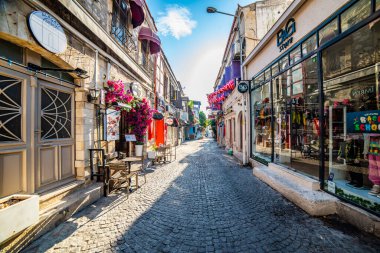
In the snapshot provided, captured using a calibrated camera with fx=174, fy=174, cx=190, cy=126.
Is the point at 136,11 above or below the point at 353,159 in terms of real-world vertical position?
above

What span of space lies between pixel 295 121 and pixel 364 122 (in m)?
3.82

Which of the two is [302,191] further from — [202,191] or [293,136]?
[293,136]

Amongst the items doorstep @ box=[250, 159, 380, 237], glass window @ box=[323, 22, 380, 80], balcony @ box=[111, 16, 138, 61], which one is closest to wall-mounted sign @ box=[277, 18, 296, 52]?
glass window @ box=[323, 22, 380, 80]

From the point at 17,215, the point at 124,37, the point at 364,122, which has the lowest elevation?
the point at 17,215

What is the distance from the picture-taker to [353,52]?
4668mm

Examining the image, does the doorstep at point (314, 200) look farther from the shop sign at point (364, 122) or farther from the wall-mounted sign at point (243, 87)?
the wall-mounted sign at point (243, 87)

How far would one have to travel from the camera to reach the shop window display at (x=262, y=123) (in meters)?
7.55

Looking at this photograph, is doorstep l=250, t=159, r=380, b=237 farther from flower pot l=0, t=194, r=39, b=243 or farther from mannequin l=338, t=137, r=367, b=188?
flower pot l=0, t=194, r=39, b=243

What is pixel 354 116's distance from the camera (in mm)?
3561

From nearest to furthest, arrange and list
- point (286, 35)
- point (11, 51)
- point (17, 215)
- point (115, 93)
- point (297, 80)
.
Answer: point (17, 215)
point (11, 51)
point (286, 35)
point (115, 93)
point (297, 80)

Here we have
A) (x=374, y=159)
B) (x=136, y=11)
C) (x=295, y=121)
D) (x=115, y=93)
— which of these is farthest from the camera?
(x=136, y=11)

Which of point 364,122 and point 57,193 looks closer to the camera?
point 364,122

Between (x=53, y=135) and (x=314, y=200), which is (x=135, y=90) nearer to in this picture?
(x=53, y=135)

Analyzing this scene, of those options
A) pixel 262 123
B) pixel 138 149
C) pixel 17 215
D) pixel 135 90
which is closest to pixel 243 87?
pixel 262 123
